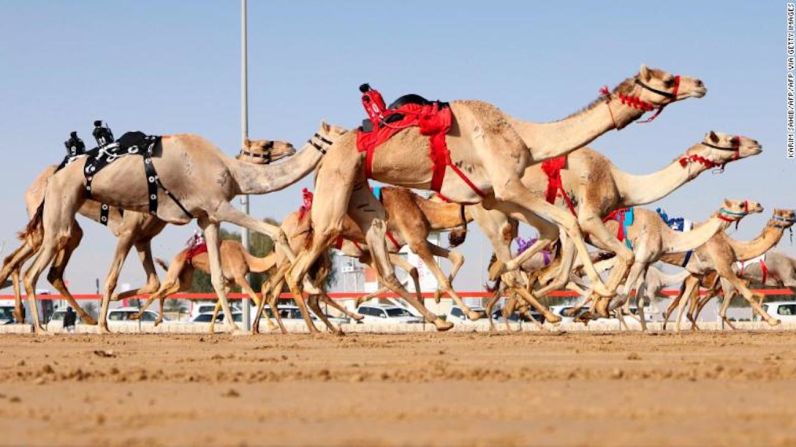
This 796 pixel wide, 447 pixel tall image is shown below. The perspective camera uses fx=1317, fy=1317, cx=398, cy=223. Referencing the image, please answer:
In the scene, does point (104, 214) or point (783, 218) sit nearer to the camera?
point (104, 214)

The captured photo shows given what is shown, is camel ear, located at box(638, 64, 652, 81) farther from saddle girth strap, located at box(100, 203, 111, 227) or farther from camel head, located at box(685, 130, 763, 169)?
saddle girth strap, located at box(100, 203, 111, 227)

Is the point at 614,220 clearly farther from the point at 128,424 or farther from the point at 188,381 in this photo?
the point at 128,424

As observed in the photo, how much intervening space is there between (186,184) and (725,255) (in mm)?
12324

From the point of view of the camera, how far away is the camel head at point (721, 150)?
18812mm

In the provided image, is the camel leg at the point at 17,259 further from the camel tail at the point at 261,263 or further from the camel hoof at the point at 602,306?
the camel hoof at the point at 602,306

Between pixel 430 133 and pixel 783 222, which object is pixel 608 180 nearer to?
pixel 430 133

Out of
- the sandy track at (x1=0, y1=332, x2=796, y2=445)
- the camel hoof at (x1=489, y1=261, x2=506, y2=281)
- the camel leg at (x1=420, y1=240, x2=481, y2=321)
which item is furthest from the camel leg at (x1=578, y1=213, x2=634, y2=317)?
the sandy track at (x1=0, y1=332, x2=796, y2=445)

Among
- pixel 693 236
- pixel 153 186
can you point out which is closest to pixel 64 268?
pixel 153 186

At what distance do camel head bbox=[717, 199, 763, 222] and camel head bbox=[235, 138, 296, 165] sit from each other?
8170mm

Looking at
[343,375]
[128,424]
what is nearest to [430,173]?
[343,375]

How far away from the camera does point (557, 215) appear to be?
14.0 metres

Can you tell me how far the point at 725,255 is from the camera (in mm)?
25547

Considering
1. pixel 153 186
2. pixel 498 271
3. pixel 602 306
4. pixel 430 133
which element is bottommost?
pixel 602 306

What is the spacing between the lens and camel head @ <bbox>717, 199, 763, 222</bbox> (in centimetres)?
2297
